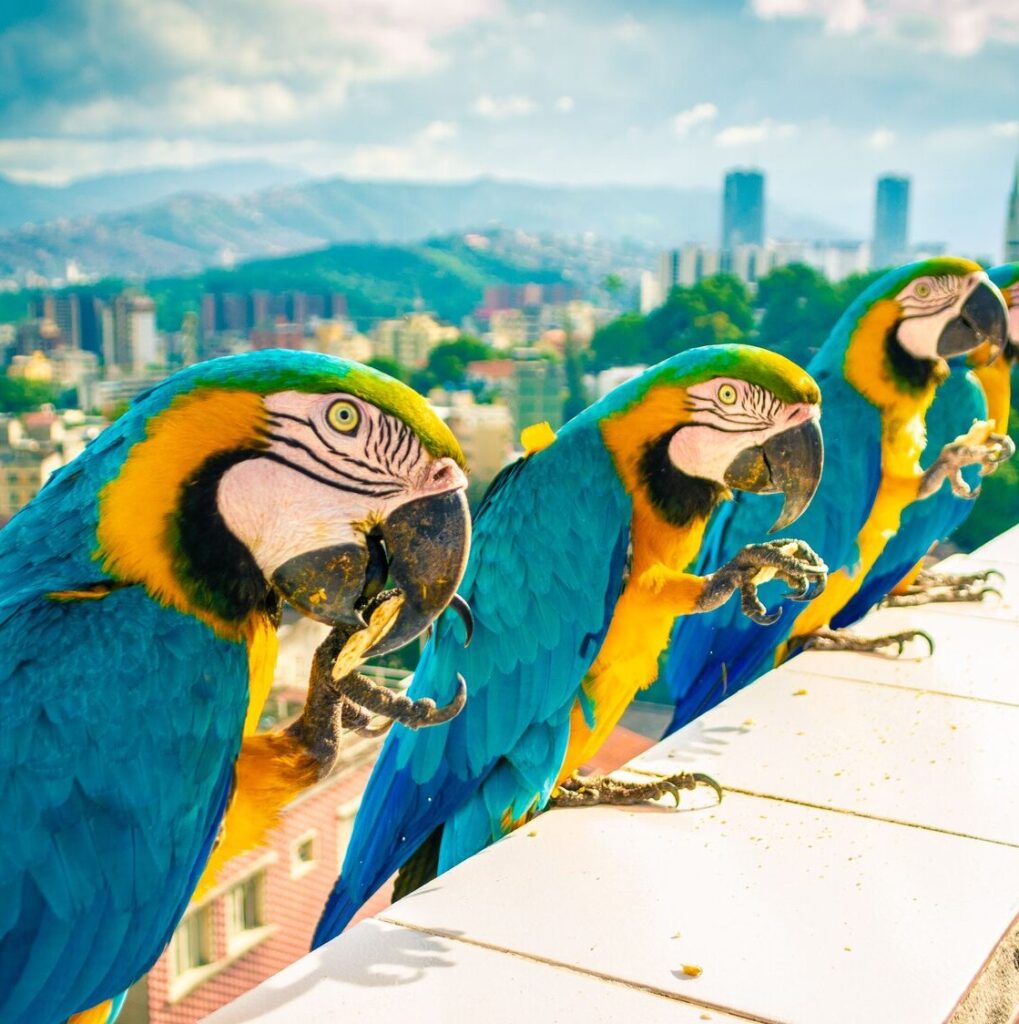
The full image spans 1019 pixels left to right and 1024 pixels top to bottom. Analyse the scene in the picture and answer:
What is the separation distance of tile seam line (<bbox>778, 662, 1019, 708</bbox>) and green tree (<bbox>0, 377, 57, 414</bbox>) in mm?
76489

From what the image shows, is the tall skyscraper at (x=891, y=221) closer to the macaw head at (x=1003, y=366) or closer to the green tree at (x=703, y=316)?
the green tree at (x=703, y=316)

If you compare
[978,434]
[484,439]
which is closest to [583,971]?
[978,434]

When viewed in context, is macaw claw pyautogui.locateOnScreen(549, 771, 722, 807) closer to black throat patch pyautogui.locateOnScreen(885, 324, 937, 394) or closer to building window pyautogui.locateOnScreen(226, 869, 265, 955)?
black throat patch pyautogui.locateOnScreen(885, 324, 937, 394)

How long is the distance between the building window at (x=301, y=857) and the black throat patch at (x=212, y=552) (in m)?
A: 13.9

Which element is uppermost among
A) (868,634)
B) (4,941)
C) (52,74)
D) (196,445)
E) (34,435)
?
(52,74)

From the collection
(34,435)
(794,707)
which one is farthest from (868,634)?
(34,435)

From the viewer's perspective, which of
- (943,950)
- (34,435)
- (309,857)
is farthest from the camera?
(34,435)

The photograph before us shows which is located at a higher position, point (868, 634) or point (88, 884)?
point (88, 884)

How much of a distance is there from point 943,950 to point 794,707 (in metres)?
1.06

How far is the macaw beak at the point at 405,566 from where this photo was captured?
5.68ft

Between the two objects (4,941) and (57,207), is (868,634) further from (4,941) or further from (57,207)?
(57,207)

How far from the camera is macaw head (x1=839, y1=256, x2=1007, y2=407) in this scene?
3900 millimetres

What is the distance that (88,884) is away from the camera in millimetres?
1608

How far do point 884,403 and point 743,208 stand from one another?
16452 centimetres
